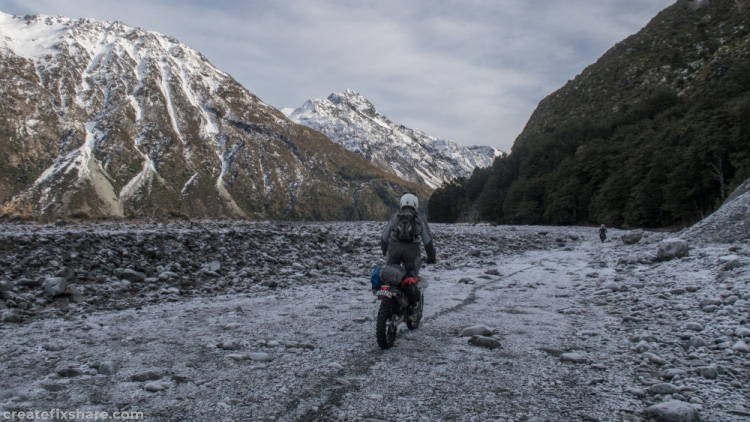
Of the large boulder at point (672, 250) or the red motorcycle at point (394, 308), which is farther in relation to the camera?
the large boulder at point (672, 250)

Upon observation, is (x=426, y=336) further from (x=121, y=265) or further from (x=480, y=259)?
(x=480, y=259)

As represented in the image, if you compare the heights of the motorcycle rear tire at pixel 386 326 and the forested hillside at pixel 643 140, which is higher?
the forested hillside at pixel 643 140

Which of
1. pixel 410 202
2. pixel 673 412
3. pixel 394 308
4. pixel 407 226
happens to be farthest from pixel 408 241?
pixel 673 412

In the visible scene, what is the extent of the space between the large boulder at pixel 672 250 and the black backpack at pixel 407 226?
426 inches

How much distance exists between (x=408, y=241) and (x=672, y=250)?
11.1 metres

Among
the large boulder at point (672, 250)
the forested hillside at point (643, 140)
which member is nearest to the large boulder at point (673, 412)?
the large boulder at point (672, 250)

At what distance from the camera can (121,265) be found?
11.3 m

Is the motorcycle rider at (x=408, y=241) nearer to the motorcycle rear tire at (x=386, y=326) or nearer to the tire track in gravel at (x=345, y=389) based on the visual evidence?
the motorcycle rear tire at (x=386, y=326)

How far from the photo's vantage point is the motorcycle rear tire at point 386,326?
6051 millimetres

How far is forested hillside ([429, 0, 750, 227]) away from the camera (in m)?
42.3

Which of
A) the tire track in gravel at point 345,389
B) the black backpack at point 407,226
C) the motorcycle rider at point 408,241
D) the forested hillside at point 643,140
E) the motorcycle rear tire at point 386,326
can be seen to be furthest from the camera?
the forested hillside at point 643,140

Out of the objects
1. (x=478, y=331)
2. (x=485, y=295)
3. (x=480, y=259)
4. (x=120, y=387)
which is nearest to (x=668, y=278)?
(x=485, y=295)

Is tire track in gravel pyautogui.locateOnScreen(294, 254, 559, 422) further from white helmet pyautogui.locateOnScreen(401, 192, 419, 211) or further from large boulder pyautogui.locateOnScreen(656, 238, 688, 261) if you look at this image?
large boulder pyautogui.locateOnScreen(656, 238, 688, 261)

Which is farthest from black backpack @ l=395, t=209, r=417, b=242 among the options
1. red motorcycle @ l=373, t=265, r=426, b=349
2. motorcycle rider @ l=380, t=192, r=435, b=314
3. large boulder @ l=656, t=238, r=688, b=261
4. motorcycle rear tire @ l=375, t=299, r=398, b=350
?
large boulder @ l=656, t=238, r=688, b=261
